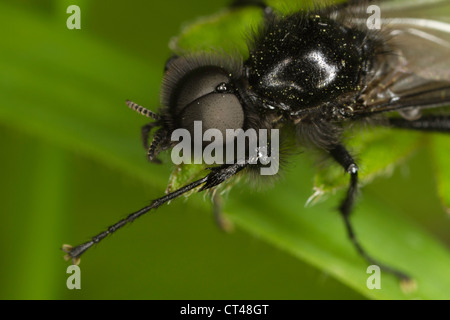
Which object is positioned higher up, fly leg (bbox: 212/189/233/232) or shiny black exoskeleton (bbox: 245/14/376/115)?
shiny black exoskeleton (bbox: 245/14/376/115)

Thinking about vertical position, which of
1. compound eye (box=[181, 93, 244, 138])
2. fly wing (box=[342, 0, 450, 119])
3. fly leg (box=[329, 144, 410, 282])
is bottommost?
fly leg (box=[329, 144, 410, 282])

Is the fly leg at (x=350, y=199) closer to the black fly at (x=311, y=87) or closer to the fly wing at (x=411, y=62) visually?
the black fly at (x=311, y=87)

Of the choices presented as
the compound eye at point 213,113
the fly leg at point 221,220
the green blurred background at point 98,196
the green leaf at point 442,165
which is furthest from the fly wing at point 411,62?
the fly leg at point 221,220

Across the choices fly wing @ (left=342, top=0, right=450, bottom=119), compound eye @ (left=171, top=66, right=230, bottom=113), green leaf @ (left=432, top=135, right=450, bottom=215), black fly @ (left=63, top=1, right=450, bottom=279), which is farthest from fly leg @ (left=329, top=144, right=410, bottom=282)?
compound eye @ (left=171, top=66, right=230, bottom=113)

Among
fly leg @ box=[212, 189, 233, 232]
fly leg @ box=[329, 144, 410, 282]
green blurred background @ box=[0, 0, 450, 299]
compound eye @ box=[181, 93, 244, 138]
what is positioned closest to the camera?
compound eye @ box=[181, 93, 244, 138]

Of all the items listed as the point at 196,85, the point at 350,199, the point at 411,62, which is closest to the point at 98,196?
the point at 196,85

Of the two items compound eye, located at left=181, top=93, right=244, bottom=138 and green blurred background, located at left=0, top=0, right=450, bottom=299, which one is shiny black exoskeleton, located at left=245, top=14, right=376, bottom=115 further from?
green blurred background, located at left=0, top=0, right=450, bottom=299
